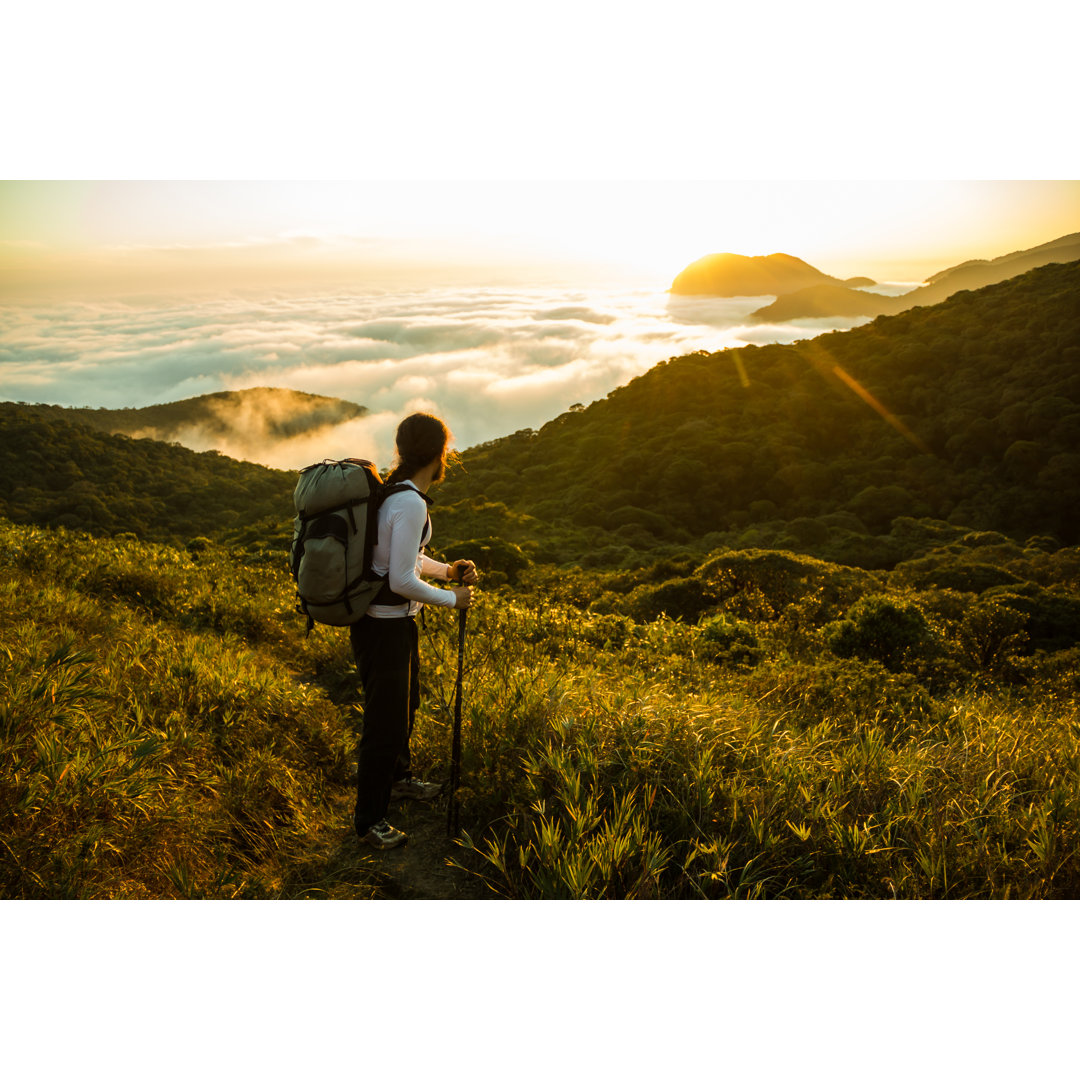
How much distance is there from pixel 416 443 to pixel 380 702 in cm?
109

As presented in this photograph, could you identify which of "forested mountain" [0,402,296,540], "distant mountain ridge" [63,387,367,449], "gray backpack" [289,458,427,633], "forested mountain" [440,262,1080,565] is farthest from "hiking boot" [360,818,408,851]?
"distant mountain ridge" [63,387,367,449]

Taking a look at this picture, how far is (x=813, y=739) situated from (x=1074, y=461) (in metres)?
24.4

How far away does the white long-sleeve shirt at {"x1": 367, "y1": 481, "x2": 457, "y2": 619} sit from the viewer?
268 centimetres

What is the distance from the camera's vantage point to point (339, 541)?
269 centimetres

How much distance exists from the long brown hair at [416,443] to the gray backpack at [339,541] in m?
0.11

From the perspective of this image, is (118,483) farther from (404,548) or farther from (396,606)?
(404,548)

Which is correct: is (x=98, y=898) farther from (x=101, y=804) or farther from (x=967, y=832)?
(x=967, y=832)

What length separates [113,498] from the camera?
2452 cm

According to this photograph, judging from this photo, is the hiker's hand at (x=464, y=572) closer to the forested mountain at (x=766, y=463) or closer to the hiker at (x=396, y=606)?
the hiker at (x=396, y=606)

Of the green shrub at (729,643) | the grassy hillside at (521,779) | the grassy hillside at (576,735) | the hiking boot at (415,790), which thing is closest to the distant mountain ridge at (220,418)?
the grassy hillside at (576,735)

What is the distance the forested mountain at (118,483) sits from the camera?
22641 mm

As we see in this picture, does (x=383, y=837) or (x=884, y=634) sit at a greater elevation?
(x=383, y=837)

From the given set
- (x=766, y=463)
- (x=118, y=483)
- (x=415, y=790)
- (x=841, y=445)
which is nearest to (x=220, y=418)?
(x=118, y=483)
